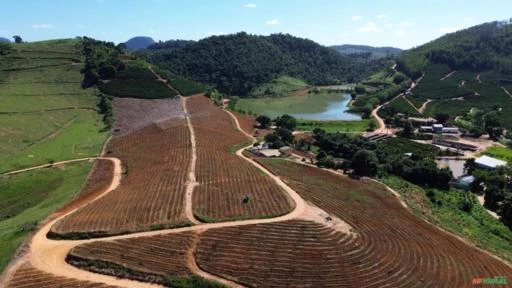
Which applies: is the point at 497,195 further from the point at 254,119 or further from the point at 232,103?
the point at 232,103

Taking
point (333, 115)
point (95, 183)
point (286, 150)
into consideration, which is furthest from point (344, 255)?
point (333, 115)

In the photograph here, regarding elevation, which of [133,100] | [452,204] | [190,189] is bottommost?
[452,204]

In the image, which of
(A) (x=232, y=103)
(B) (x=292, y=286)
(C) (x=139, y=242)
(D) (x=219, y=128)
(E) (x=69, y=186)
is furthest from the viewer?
(A) (x=232, y=103)

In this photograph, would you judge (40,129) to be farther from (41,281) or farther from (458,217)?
(458,217)

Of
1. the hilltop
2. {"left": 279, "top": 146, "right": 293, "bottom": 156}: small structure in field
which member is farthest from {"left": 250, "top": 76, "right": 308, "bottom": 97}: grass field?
{"left": 279, "top": 146, "right": 293, "bottom": 156}: small structure in field

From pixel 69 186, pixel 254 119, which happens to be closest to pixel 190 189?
pixel 69 186

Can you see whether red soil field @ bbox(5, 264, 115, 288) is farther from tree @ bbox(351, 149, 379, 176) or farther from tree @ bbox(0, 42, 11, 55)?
tree @ bbox(0, 42, 11, 55)
